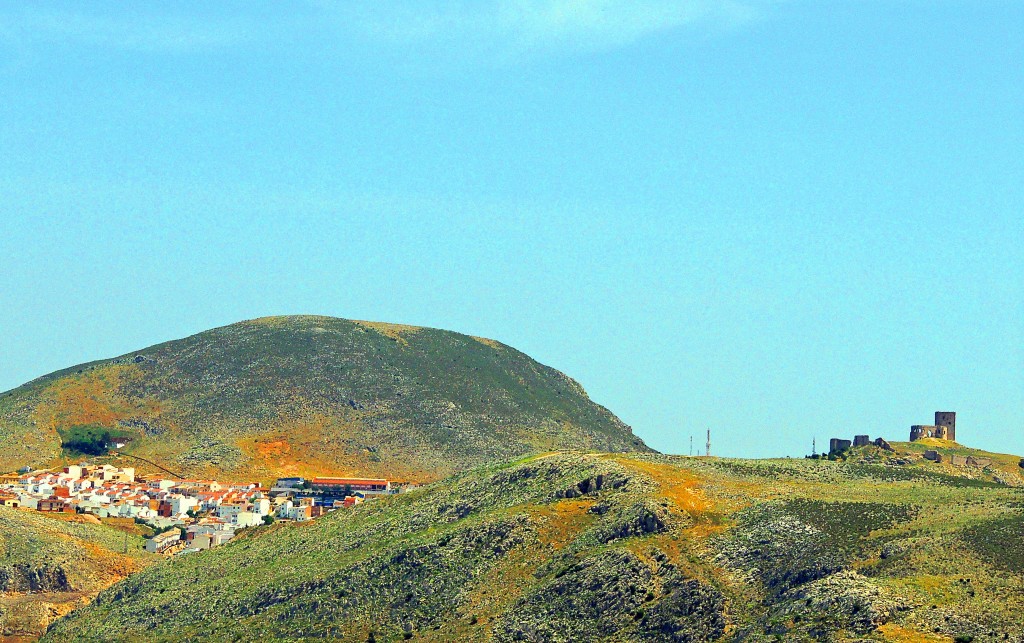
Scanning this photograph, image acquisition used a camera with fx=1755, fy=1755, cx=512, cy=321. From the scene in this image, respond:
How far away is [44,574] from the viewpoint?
188 meters

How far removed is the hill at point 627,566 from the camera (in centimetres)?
11656

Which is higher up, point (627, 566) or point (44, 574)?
point (627, 566)

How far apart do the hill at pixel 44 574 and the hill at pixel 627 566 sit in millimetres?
8449

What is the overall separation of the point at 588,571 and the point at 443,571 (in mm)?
14399

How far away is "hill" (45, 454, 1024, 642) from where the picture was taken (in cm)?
11656

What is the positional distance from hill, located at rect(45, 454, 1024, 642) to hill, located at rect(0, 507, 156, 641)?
333 inches

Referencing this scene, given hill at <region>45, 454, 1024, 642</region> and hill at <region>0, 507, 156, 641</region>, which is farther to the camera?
hill at <region>0, 507, 156, 641</region>

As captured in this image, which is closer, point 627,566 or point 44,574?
point 627,566

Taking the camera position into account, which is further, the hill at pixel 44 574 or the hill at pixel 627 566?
the hill at pixel 44 574

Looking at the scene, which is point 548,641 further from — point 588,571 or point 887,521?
point 887,521

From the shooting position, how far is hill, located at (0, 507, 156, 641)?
17138 centimetres

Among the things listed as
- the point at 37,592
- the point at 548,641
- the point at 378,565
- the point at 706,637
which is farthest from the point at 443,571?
the point at 37,592

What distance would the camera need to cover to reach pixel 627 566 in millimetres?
129000

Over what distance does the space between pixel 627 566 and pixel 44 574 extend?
3280 inches
